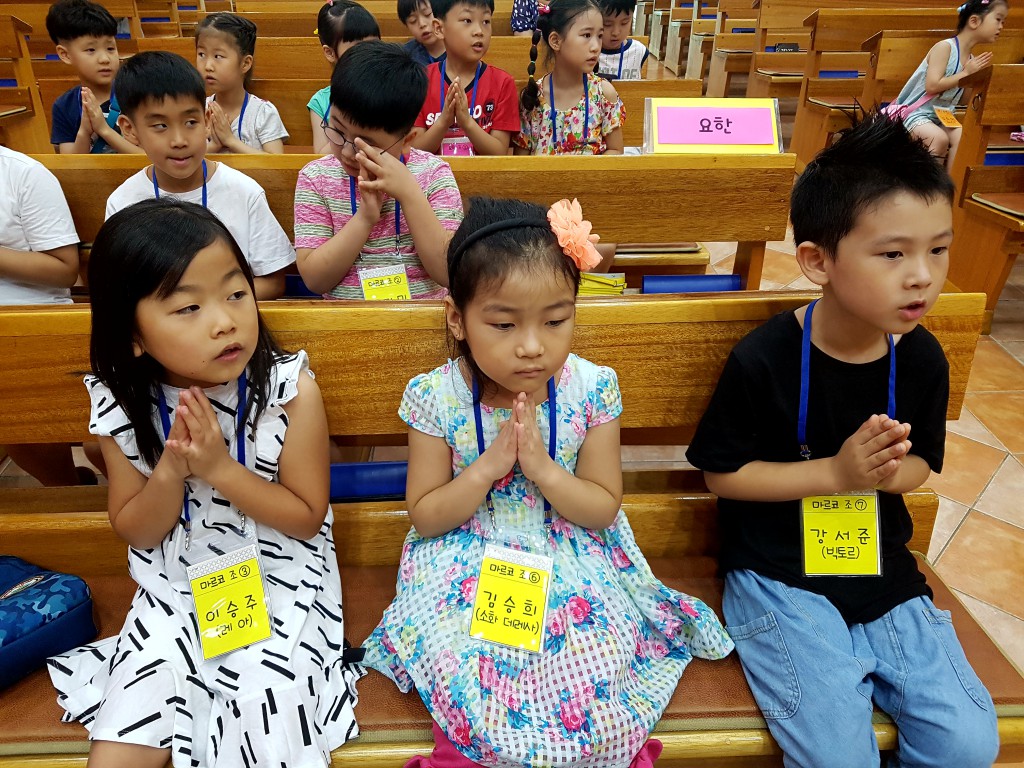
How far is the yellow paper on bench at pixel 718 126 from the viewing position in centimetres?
210

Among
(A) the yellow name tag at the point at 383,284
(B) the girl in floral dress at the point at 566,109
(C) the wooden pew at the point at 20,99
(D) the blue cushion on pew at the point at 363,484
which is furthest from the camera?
(C) the wooden pew at the point at 20,99

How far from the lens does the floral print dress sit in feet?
9.50

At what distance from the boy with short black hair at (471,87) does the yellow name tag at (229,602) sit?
5.90 ft

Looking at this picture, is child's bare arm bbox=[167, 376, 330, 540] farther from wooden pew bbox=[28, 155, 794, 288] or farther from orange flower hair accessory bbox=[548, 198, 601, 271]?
wooden pew bbox=[28, 155, 794, 288]

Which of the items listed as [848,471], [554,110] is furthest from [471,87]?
[848,471]

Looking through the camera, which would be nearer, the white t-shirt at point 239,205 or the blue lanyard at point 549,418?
the blue lanyard at point 549,418

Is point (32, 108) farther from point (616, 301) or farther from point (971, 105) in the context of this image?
point (971, 105)

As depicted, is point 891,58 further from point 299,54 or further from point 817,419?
point 817,419

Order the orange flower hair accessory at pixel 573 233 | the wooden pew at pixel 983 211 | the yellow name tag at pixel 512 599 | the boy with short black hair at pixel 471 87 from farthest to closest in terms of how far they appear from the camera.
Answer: the wooden pew at pixel 983 211
the boy with short black hair at pixel 471 87
the yellow name tag at pixel 512 599
the orange flower hair accessory at pixel 573 233

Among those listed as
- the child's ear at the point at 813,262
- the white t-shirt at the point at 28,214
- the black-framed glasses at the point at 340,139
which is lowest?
the white t-shirt at the point at 28,214

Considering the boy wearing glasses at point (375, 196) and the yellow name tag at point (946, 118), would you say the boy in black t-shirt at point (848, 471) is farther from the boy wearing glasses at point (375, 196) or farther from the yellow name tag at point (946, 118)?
the yellow name tag at point (946, 118)

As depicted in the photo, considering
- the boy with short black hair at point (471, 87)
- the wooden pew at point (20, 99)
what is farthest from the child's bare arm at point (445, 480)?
the wooden pew at point (20, 99)

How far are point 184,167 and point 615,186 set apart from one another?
1.19m

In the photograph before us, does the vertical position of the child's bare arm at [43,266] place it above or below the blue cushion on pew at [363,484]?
above
